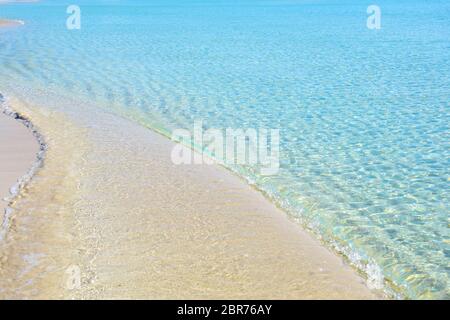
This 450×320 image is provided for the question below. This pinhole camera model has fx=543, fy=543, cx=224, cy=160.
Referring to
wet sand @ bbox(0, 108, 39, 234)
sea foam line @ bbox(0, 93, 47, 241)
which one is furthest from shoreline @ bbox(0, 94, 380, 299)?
wet sand @ bbox(0, 108, 39, 234)

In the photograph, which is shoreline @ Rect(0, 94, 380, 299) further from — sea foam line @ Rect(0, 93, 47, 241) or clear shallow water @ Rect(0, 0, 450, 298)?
clear shallow water @ Rect(0, 0, 450, 298)

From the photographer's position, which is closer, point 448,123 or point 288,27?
point 448,123

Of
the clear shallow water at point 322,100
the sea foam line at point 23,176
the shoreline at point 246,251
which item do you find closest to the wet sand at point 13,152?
the sea foam line at point 23,176

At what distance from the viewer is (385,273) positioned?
6.13 meters

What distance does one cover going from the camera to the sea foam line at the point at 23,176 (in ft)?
22.2

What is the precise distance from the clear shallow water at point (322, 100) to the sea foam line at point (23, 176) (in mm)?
2490

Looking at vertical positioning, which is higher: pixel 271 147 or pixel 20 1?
pixel 20 1

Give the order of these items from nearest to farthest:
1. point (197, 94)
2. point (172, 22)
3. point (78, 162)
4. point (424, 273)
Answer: point (424, 273) < point (78, 162) < point (197, 94) < point (172, 22)

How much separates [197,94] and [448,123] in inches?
261

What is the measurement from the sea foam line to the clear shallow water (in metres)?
2.49

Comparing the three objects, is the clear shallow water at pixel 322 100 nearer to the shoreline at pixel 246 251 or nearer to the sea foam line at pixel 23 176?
the shoreline at pixel 246 251

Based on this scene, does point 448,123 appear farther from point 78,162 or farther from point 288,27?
point 288,27
